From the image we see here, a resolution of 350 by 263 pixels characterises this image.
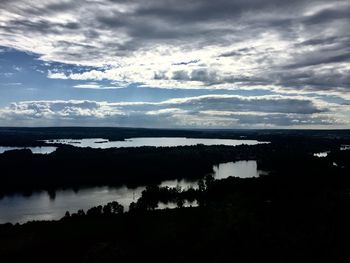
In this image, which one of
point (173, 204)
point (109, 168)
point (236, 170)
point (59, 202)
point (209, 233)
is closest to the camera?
point (209, 233)

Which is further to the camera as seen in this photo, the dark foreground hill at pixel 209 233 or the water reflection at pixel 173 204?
the water reflection at pixel 173 204

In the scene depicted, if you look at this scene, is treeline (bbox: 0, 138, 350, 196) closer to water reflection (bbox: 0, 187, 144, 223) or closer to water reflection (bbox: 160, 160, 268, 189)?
water reflection (bbox: 160, 160, 268, 189)

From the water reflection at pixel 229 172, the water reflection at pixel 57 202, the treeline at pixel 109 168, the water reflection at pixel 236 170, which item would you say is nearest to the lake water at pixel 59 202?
the water reflection at pixel 57 202

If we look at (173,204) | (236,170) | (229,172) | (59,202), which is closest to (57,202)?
(59,202)

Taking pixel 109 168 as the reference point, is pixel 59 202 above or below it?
below

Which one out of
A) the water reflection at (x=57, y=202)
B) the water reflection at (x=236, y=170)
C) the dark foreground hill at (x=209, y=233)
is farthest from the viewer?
the water reflection at (x=236, y=170)

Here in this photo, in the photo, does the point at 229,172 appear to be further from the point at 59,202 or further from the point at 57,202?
the point at 57,202

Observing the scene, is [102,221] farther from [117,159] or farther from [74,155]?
[74,155]

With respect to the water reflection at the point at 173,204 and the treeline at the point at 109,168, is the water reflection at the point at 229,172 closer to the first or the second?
the treeline at the point at 109,168

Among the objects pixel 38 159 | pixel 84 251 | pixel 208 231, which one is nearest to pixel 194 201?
pixel 208 231

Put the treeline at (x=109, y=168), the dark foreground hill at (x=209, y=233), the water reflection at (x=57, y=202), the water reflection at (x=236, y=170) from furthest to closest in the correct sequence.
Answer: the water reflection at (x=236, y=170)
the treeline at (x=109, y=168)
the water reflection at (x=57, y=202)
the dark foreground hill at (x=209, y=233)

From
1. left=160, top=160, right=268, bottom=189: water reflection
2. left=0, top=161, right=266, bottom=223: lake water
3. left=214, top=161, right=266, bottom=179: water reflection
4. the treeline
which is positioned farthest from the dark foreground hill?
left=214, top=161, right=266, bottom=179: water reflection
